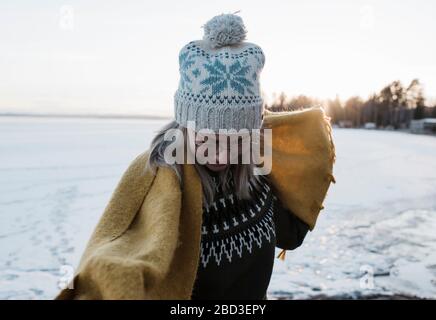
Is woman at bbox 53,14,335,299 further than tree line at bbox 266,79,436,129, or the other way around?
tree line at bbox 266,79,436,129

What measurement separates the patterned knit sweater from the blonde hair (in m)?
0.03

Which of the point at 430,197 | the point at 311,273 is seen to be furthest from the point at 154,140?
the point at 430,197

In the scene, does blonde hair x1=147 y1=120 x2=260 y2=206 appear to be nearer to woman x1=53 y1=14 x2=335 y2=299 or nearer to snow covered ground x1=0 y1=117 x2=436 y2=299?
woman x1=53 y1=14 x2=335 y2=299

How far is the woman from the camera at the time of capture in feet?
4.14

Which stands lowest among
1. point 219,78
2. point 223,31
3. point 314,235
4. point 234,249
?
point 314,235

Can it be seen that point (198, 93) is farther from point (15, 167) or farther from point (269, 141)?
point (15, 167)

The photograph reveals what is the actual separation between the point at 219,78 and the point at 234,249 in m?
0.57

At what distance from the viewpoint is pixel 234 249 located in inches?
→ 59.9

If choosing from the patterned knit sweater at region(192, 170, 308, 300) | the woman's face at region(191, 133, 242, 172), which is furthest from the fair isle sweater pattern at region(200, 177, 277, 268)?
the woman's face at region(191, 133, 242, 172)

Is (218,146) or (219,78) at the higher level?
(219,78)

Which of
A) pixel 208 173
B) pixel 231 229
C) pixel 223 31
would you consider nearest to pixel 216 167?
pixel 208 173

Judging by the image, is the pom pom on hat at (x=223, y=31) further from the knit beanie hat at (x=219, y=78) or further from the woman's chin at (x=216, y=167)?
the woman's chin at (x=216, y=167)

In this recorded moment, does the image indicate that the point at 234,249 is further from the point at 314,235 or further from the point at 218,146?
the point at 314,235
